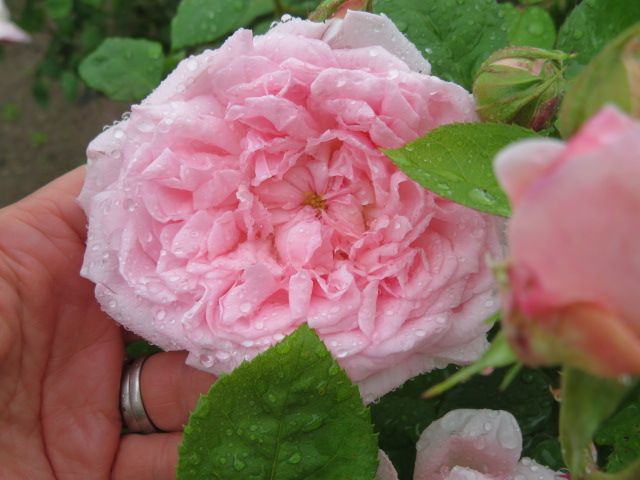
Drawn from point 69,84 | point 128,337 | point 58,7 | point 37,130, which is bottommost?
point 37,130

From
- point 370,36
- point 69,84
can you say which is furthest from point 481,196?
point 69,84

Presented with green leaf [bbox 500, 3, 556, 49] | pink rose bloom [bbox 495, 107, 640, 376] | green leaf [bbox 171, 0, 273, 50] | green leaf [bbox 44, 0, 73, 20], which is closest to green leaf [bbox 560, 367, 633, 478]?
pink rose bloom [bbox 495, 107, 640, 376]

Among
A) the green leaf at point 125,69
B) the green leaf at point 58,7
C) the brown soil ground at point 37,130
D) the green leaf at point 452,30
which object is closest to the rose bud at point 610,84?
the green leaf at point 452,30

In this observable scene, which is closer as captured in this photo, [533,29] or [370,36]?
[370,36]

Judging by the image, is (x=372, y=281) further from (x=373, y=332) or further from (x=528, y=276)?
(x=528, y=276)

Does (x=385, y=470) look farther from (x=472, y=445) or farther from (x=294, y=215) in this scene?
(x=294, y=215)
